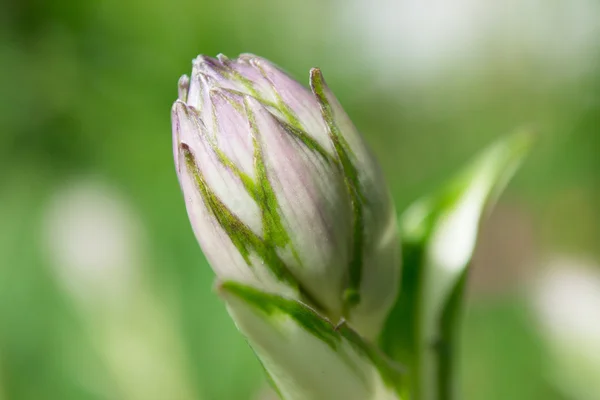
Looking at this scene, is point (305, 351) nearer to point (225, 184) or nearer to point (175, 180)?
point (225, 184)

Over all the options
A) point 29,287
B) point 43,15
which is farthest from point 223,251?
point 43,15

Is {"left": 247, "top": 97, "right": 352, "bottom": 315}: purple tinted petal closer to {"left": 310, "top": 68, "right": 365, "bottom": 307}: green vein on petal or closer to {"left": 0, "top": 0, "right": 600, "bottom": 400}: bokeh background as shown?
{"left": 310, "top": 68, "right": 365, "bottom": 307}: green vein on petal

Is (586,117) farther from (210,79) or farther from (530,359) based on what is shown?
(210,79)

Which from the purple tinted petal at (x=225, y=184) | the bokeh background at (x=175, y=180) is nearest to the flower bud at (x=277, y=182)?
the purple tinted petal at (x=225, y=184)

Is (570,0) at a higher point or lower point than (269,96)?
lower

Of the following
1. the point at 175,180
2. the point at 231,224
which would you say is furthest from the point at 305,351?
the point at 175,180

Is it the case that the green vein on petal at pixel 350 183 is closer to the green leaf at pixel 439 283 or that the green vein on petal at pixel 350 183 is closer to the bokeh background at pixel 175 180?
the green leaf at pixel 439 283
